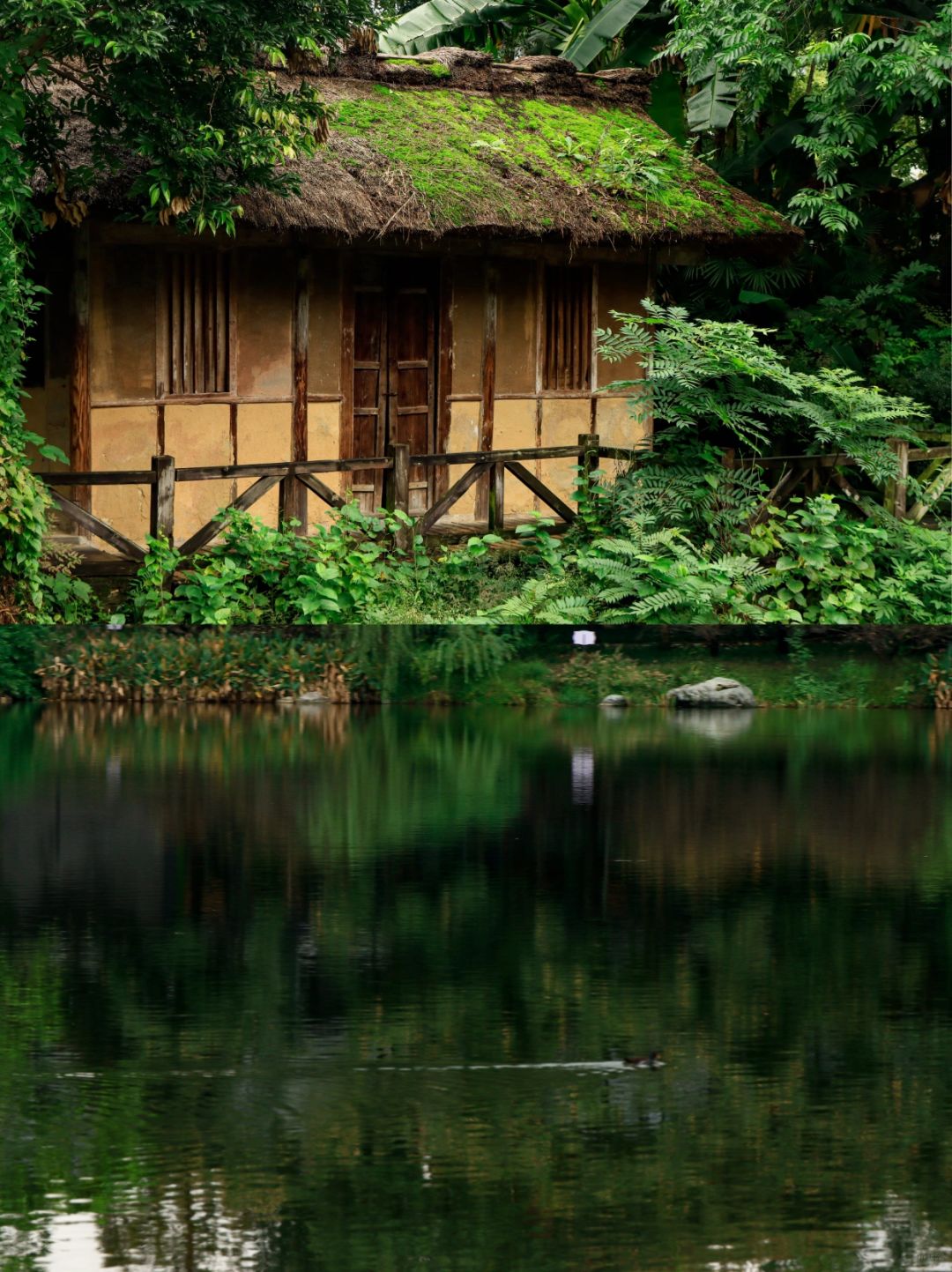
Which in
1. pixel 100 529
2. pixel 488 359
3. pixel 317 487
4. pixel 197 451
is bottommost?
pixel 100 529

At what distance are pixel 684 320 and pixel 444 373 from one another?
261 cm

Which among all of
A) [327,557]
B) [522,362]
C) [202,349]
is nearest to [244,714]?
[327,557]

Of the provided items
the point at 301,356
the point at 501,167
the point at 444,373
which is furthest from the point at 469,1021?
the point at 501,167

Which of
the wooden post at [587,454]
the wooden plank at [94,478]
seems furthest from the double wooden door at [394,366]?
the wooden plank at [94,478]

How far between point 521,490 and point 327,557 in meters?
4.07

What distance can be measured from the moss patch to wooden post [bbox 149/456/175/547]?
12.4 feet

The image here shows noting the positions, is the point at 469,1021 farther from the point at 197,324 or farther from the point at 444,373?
the point at 444,373

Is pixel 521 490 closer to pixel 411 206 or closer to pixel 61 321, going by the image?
pixel 411 206

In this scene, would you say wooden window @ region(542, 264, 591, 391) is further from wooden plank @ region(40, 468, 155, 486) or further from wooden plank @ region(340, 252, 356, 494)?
wooden plank @ region(40, 468, 155, 486)

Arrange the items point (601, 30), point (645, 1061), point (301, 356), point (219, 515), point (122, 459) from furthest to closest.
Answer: point (601, 30) → point (301, 356) → point (122, 459) → point (219, 515) → point (645, 1061)

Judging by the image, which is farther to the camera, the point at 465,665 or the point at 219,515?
the point at 465,665

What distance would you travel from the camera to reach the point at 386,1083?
5.58 meters

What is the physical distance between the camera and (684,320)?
1780cm

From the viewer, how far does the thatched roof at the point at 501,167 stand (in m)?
16.2
